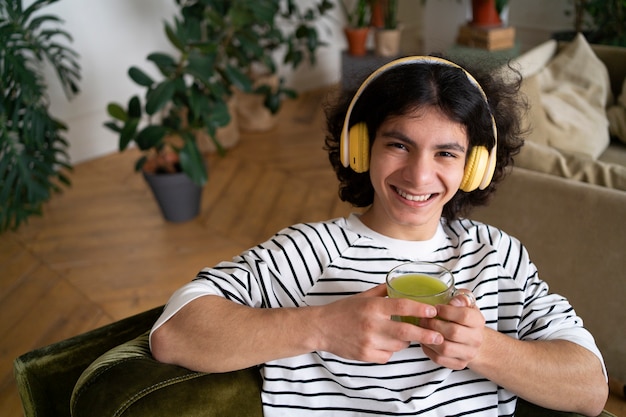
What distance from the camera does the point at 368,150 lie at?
4.03 ft

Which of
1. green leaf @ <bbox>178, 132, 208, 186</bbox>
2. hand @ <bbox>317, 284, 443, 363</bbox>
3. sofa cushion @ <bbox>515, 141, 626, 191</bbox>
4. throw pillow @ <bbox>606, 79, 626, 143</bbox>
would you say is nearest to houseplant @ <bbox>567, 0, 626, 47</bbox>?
throw pillow @ <bbox>606, 79, 626, 143</bbox>

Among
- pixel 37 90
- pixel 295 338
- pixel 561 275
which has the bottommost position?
pixel 561 275

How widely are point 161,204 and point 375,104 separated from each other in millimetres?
2116

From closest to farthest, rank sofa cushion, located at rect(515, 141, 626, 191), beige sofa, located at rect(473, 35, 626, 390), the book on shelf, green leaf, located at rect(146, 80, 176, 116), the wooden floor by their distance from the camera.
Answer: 1. beige sofa, located at rect(473, 35, 626, 390)
2. sofa cushion, located at rect(515, 141, 626, 191)
3. the wooden floor
4. green leaf, located at rect(146, 80, 176, 116)
5. the book on shelf

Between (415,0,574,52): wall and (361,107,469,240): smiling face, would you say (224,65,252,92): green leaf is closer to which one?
(415,0,574,52): wall

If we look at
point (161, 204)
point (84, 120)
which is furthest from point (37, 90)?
point (84, 120)

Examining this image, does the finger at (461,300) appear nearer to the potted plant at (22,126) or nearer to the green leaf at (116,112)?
the green leaf at (116,112)

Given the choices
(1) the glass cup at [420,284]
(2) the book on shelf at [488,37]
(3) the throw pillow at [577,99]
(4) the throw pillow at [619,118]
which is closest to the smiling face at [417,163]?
(1) the glass cup at [420,284]

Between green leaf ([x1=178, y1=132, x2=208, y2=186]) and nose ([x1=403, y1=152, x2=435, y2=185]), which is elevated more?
nose ([x1=403, y1=152, x2=435, y2=185])

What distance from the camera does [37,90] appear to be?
2.79 m

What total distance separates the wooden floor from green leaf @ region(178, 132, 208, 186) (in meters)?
0.33

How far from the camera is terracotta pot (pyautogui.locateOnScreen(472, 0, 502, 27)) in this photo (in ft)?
13.0

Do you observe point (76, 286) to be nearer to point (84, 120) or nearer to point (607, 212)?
point (84, 120)

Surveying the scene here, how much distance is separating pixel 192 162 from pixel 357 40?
2163 millimetres
